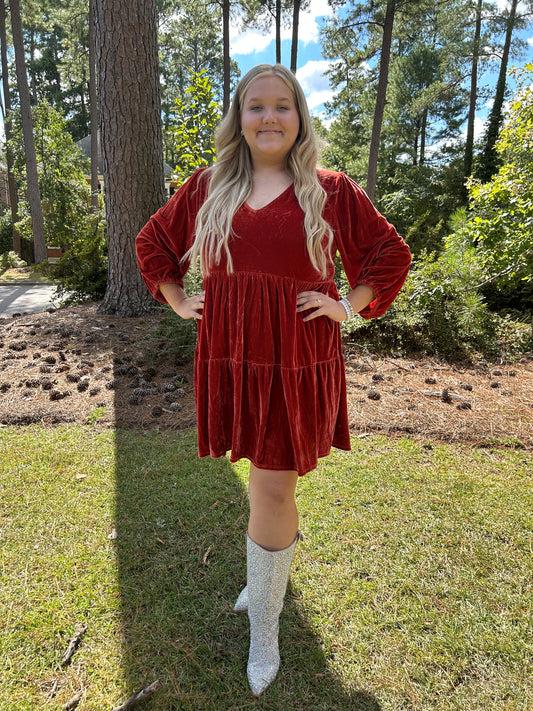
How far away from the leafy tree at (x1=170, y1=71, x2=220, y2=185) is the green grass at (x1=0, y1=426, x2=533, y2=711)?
4.22 meters

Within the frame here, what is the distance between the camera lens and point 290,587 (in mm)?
1952

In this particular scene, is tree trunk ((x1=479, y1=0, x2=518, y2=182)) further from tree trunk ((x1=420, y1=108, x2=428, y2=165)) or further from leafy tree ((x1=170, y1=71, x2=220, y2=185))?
leafy tree ((x1=170, y1=71, x2=220, y2=185))

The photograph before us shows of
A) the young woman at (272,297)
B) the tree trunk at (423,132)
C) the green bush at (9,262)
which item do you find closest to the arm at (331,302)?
the young woman at (272,297)

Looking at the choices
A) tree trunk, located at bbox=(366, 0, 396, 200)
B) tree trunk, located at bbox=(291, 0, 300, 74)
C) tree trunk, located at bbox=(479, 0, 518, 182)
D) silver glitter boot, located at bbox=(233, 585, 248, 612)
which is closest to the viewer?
silver glitter boot, located at bbox=(233, 585, 248, 612)

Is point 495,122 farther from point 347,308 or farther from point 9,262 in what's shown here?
point 347,308

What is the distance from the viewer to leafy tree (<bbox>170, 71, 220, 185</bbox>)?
568cm

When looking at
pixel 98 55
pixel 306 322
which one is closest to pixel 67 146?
pixel 98 55

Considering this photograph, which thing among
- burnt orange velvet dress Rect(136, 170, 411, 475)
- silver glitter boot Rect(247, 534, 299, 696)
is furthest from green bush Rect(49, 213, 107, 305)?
silver glitter boot Rect(247, 534, 299, 696)

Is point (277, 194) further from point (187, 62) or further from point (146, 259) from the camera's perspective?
point (187, 62)

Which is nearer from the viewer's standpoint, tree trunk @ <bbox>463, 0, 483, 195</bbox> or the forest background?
the forest background

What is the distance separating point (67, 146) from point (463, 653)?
18893 mm

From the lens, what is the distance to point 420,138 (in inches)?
918

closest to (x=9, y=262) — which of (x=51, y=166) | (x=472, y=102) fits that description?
(x=51, y=166)

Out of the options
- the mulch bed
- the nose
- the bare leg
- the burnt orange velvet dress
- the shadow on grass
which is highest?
the nose
